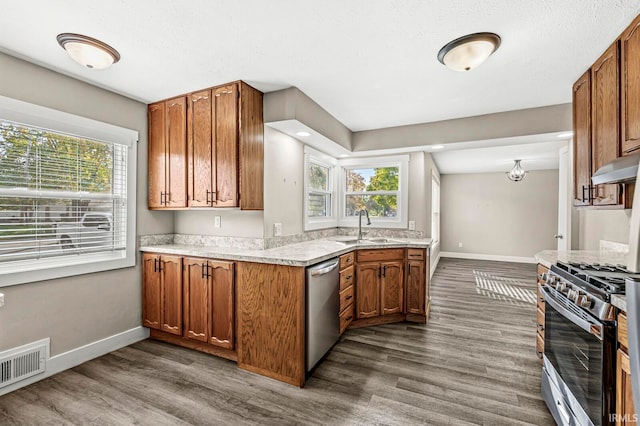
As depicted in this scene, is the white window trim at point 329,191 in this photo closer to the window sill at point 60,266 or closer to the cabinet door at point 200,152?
the cabinet door at point 200,152

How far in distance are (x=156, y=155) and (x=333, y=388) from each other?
2.84 m

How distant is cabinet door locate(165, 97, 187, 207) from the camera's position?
2.89 m

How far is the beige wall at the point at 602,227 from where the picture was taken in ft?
8.03

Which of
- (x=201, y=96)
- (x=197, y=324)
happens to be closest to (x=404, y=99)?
(x=201, y=96)

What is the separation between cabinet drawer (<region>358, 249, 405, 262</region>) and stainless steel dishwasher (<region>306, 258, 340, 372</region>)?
572 mm

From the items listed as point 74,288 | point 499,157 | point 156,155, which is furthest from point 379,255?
point 499,157

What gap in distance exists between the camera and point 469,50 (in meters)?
1.89

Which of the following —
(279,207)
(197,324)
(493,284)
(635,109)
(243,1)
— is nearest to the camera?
(243,1)

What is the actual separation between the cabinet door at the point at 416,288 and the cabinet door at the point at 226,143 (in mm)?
2193

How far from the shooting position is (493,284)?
202 inches

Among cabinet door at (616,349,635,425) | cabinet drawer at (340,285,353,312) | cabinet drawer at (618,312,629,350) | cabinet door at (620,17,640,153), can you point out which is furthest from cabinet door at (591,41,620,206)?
cabinet drawer at (340,285,353,312)

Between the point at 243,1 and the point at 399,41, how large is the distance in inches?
40.3

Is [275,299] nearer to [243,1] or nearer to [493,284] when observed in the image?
[243,1]

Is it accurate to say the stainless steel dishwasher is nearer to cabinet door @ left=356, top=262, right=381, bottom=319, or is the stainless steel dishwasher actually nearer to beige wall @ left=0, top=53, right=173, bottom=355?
cabinet door @ left=356, top=262, right=381, bottom=319
